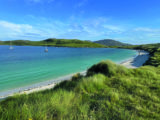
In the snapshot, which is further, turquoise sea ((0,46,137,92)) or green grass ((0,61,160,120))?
turquoise sea ((0,46,137,92))

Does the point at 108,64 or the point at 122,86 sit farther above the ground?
the point at 108,64

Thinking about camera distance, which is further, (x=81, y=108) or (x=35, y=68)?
(x=35, y=68)

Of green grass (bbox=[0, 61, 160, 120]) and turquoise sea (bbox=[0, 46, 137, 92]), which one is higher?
green grass (bbox=[0, 61, 160, 120])

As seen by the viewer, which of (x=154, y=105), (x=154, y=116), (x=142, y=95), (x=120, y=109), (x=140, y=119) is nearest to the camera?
(x=140, y=119)

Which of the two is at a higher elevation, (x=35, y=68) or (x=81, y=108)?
(x=81, y=108)

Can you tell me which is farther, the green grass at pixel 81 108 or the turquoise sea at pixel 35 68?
the turquoise sea at pixel 35 68

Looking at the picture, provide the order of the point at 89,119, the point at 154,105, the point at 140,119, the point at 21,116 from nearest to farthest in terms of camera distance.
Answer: the point at 21,116, the point at 89,119, the point at 140,119, the point at 154,105

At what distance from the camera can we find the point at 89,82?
5.48 metres

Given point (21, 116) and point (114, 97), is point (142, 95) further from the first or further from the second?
point (21, 116)

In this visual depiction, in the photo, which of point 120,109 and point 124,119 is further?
point 120,109

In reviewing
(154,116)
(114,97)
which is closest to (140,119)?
(154,116)

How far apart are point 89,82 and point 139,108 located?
2.68 meters

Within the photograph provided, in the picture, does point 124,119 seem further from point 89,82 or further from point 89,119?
point 89,82

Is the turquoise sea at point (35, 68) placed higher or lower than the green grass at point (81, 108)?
lower
